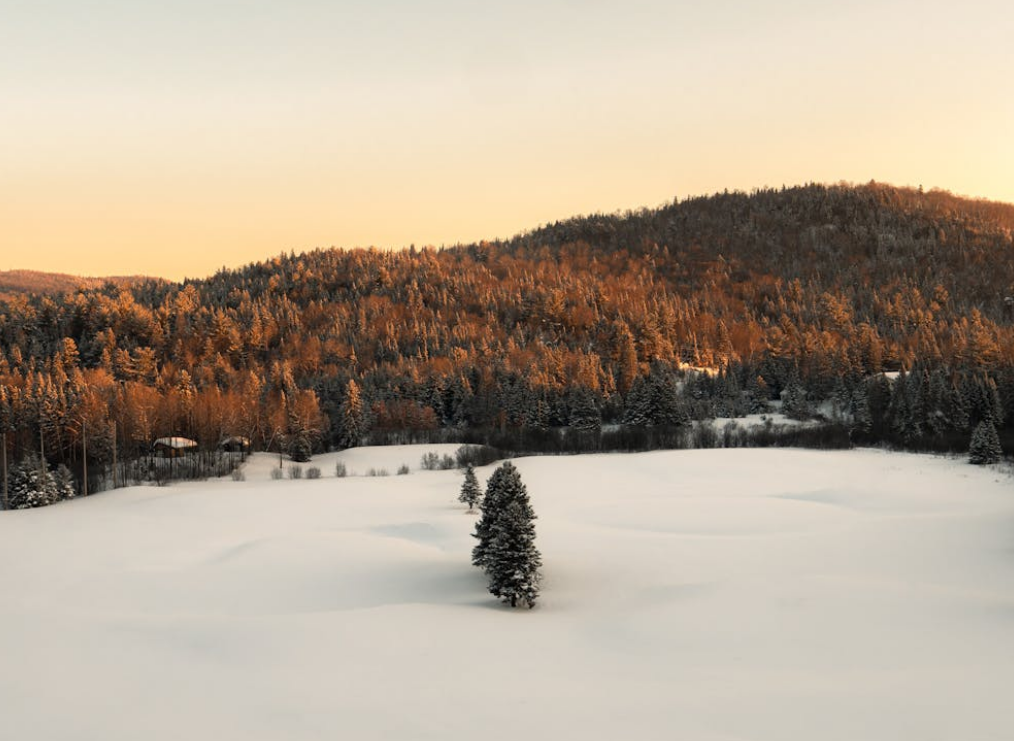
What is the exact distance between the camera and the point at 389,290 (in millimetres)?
182375

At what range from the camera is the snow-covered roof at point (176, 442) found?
78438 millimetres


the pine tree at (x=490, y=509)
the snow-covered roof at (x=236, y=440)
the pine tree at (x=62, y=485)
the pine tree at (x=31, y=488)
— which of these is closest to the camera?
the pine tree at (x=490, y=509)

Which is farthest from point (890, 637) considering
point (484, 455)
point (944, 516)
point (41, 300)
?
point (41, 300)

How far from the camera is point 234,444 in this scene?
84.1 metres

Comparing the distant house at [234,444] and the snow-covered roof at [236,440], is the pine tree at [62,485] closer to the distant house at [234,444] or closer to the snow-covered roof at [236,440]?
the distant house at [234,444]

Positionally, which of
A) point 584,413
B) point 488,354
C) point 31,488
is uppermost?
point 488,354

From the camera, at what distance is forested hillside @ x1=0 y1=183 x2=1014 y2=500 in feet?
275

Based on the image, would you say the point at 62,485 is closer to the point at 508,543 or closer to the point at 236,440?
the point at 236,440

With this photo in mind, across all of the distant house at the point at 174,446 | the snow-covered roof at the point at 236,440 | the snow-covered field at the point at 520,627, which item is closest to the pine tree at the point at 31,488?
the snow-covered field at the point at 520,627

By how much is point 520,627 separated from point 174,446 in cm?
7008

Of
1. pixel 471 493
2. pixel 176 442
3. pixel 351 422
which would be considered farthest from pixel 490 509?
pixel 351 422

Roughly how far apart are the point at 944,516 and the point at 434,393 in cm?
8234

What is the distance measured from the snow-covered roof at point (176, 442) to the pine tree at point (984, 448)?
80893mm

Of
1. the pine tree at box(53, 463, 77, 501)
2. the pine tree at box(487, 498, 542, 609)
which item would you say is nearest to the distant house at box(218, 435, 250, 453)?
the pine tree at box(53, 463, 77, 501)
